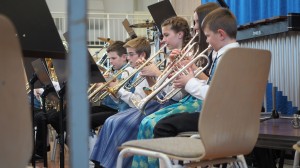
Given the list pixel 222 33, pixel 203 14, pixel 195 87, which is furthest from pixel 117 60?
pixel 195 87

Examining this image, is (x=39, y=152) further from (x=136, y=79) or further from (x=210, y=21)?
(x=210, y=21)

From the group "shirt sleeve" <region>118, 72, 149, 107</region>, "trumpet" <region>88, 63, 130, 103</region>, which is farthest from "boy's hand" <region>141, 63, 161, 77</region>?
"trumpet" <region>88, 63, 130, 103</region>

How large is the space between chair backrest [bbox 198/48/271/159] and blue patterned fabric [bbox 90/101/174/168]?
1.29 metres

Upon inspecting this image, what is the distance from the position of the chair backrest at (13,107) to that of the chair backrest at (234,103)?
68 cm

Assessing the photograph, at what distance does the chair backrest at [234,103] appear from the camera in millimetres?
1756

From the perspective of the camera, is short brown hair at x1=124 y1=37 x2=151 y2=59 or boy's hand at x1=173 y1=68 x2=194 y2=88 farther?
short brown hair at x1=124 y1=37 x2=151 y2=59

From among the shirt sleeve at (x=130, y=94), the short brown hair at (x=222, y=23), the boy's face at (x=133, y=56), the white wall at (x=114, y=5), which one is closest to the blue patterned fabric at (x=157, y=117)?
the short brown hair at (x=222, y=23)

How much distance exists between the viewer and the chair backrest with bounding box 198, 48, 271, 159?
5.76ft

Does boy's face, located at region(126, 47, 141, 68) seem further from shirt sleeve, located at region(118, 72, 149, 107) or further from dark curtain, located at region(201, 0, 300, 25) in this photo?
dark curtain, located at region(201, 0, 300, 25)

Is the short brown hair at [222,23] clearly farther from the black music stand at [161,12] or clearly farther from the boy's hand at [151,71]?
the black music stand at [161,12]

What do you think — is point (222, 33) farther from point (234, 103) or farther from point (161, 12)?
point (161, 12)

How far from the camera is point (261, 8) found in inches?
206

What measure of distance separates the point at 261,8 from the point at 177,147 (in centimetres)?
368

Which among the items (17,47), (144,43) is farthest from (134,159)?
(17,47)
